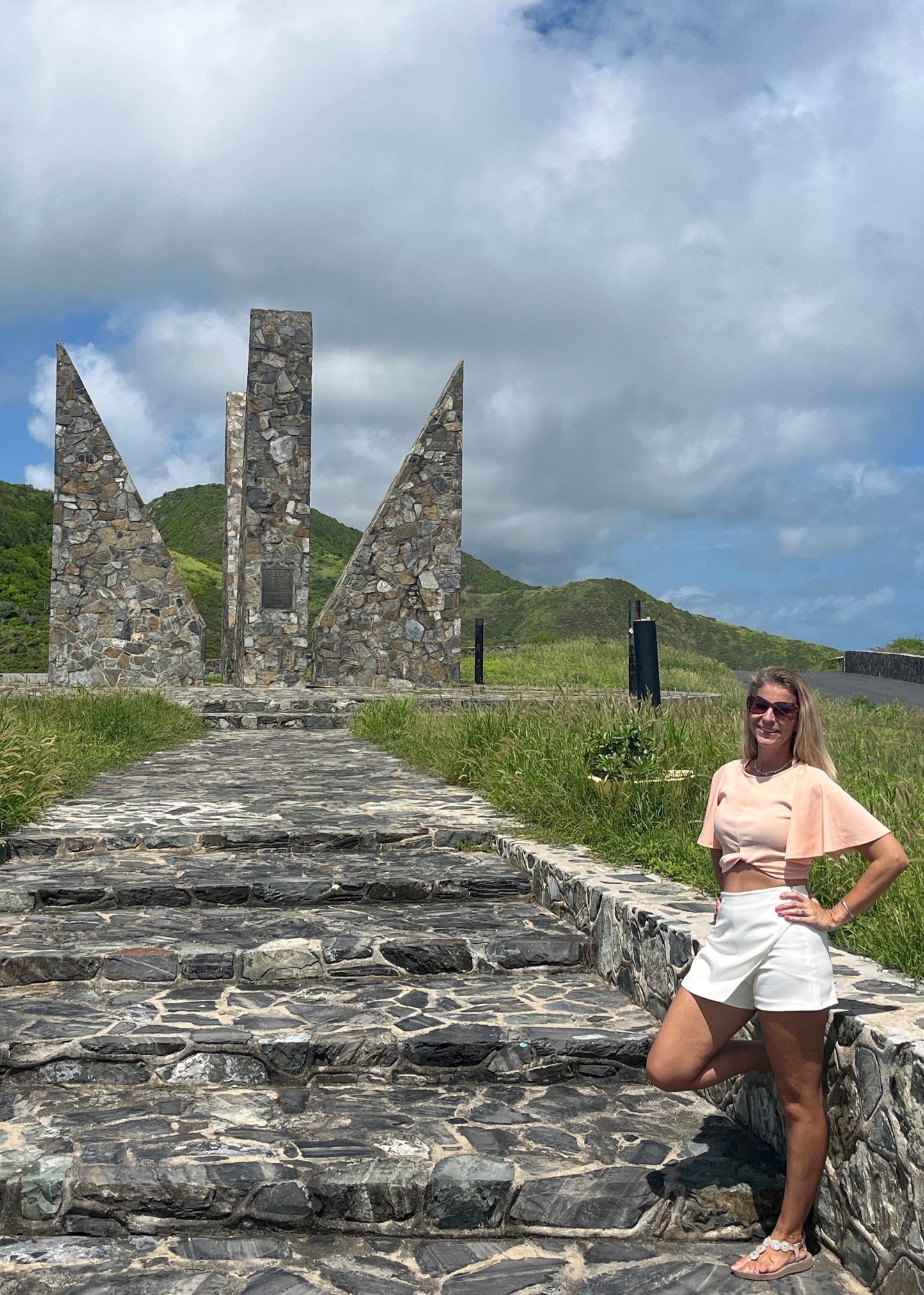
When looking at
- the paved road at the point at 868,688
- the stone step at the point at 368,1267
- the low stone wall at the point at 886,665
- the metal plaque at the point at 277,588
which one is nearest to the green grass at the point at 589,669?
the paved road at the point at 868,688

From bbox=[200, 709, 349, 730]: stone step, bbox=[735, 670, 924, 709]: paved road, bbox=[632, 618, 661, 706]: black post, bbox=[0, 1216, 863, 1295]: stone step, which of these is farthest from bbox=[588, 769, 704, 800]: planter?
bbox=[735, 670, 924, 709]: paved road

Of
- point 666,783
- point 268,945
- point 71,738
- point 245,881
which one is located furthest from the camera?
point 71,738

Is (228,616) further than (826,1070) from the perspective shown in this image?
Yes

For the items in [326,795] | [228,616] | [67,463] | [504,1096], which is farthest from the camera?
[228,616]

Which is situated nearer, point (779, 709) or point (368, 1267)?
point (368, 1267)

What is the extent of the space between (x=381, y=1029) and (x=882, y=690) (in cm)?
1919

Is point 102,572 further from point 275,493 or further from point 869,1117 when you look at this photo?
point 869,1117

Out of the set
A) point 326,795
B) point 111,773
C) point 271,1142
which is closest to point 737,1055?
point 271,1142

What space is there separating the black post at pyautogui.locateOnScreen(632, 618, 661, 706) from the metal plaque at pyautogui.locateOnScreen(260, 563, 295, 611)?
24.0ft

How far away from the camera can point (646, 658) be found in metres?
11.1

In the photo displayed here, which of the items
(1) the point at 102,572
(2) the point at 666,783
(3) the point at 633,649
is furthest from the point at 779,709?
(1) the point at 102,572

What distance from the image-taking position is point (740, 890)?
340 cm

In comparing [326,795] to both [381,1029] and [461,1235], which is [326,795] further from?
[461,1235]

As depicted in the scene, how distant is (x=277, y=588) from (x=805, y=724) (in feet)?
46.4
